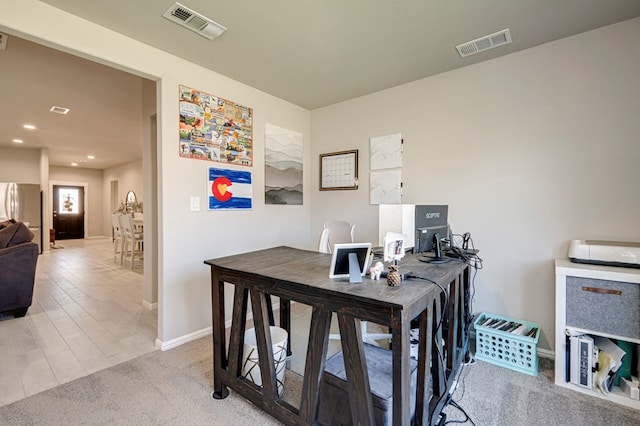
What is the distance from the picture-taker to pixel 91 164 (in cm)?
980

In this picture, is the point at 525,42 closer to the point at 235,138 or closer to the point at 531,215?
the point at 531,215

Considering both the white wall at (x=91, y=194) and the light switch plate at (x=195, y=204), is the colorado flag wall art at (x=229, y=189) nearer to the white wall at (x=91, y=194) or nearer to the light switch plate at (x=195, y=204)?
the light switch plate at (x=195, y=204)

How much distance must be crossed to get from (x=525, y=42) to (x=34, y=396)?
169 inches

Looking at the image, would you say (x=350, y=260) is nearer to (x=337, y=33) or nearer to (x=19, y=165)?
(x=337, y=33)

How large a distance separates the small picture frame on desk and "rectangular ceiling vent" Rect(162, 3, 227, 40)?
189cm

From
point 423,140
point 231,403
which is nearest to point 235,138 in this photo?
point 423,140

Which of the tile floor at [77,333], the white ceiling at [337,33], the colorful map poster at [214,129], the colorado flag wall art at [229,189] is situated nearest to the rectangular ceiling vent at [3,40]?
the white ceiling at [337,33]

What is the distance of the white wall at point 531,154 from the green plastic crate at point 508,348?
0.39 m

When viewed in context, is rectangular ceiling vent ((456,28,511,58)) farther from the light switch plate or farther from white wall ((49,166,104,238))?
white wall ((49,166,104,238))

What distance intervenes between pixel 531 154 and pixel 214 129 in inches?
112

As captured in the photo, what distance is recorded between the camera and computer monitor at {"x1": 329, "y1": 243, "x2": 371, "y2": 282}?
1386 millimetres

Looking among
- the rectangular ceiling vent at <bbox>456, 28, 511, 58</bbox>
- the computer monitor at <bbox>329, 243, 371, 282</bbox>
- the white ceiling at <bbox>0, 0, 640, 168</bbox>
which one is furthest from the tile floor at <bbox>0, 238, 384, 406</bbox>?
the rectangular ceiling vent at <bbox>456, 28, 511, 58</bbox>

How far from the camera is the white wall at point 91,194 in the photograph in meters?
10.2

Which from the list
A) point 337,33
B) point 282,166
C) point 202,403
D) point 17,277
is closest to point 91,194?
point 17,277
